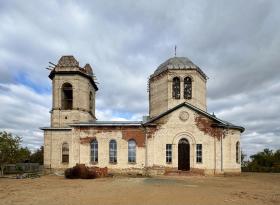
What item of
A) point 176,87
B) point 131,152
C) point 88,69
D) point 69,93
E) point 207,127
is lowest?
point 131,152

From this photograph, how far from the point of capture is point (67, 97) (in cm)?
3488

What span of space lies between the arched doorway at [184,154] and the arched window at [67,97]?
1061 centimetres

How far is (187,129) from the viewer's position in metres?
29.8

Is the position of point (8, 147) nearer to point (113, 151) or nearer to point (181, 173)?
point (113, 151)

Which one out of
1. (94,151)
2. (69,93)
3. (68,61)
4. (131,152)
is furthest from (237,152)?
(68,61)

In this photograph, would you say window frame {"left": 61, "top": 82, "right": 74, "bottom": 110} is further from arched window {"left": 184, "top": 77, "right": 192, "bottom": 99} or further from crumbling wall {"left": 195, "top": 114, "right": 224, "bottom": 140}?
crumbling wall {"left": 195, "top": 114, "right": 224, "bottom": 140}

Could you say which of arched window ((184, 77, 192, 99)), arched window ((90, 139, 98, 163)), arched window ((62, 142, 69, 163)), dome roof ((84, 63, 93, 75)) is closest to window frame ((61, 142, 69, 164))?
arched window ((62, 142, 69, 163))

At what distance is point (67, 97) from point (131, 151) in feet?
27.7

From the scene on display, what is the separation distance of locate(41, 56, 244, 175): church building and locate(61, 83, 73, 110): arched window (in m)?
0.10

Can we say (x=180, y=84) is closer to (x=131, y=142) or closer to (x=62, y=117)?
(x=131, y=142)

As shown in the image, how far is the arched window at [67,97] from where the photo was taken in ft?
112

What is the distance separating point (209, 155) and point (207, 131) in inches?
71.6

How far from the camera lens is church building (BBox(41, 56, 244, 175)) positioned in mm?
29547

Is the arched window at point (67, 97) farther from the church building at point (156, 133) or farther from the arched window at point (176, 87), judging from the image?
the arched window at point (176, 87)
